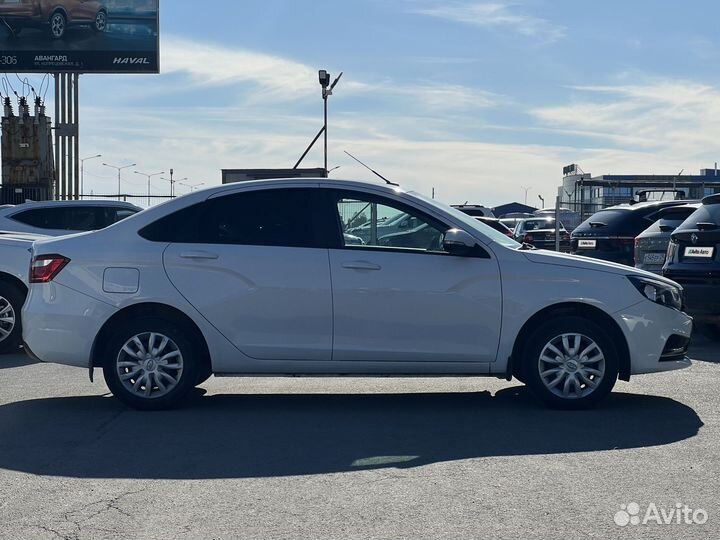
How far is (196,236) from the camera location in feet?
24.7

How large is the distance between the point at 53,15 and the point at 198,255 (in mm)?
27517

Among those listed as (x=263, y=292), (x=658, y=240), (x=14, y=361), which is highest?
(x=658, y=240)

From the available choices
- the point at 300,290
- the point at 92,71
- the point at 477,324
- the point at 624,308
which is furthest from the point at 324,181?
the point at 92,71

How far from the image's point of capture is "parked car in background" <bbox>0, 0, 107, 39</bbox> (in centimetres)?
3180

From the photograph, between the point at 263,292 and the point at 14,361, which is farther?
the point at 14,361

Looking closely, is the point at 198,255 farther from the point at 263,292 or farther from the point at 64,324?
the point at 64,324

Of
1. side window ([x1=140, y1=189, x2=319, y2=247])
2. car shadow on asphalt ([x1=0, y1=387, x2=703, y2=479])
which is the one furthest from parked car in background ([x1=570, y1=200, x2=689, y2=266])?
side window ([x1=140, y1=189, x2=319, y2=247])

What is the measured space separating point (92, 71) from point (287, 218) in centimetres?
2664

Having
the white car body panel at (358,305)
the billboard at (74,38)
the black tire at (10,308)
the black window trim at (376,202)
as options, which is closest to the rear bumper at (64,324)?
the white car body panel at (358,305)

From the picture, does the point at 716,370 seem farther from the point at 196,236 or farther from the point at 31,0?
the point at 31,0

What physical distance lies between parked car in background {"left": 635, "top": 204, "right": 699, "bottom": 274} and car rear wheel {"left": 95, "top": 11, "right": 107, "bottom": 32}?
23821 millimetres

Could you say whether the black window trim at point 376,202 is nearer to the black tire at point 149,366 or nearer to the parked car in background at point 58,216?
the black tire at point 149,366

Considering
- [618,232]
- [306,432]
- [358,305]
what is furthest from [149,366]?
[618,232]

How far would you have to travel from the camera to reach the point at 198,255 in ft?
24.3
